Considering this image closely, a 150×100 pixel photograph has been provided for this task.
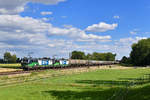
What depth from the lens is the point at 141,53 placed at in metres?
135

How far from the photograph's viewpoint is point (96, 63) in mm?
122125

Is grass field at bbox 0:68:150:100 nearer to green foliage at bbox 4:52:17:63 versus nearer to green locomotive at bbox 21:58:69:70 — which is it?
green locomotive at bbox 21:58:69:70

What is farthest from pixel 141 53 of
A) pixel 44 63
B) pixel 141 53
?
pixel 44 63

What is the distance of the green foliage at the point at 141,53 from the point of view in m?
133

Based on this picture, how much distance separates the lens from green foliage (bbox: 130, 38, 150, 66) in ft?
436

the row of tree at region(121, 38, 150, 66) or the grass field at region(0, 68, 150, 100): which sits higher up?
the row of tree at region(121, 38, 150, 66)

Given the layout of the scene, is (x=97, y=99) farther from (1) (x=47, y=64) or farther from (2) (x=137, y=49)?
(2) (x=137, y=49)

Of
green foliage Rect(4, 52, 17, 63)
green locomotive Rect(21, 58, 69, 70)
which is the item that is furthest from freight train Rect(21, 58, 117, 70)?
green foliage Rect(4, 52, 17, 63)

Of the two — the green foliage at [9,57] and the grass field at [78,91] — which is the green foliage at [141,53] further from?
the grass field at [78,91]

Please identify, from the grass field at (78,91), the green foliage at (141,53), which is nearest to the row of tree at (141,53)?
the green foliage at (141,53)

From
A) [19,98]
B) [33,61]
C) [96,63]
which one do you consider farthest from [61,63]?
[19,98]

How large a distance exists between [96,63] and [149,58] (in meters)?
35.7

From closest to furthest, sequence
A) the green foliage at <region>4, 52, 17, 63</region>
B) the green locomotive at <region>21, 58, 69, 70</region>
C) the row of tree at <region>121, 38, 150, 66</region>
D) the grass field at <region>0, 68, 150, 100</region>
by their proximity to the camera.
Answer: the grass field at <region>0, 68, 150, 100</region>, the green locomotive at <region>21, 58, 69, 70</region>, the row of tree at <region>121, 38, 150, 66</region>, the green foliage at <region>4, 52, 17, 63</region>

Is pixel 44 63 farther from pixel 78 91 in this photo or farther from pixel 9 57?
pixel 9 57
